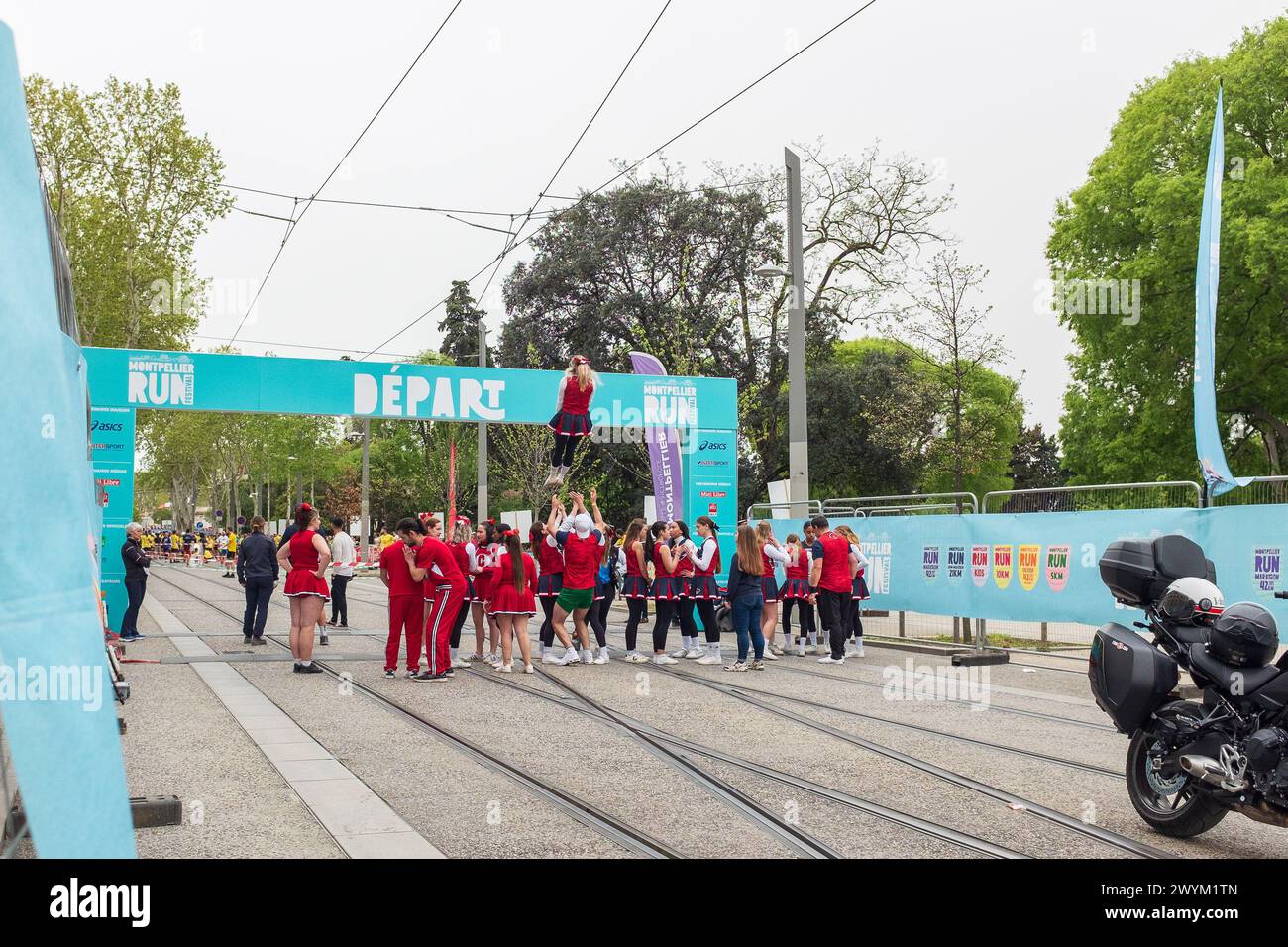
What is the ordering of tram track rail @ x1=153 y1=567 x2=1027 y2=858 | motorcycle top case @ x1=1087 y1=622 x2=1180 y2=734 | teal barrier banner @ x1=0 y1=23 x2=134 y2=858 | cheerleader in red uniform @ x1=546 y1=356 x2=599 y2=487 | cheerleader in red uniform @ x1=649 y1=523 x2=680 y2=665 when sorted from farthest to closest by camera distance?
1. cheerleader in red uniform @ x1=649 y1=523 x2=680 y2=665
2. cheerleader in red uniform @ x1=546 y1=356 x2=599 y2=487
3. motorcycle top case @ x1=1087 y1=622 x2=1180 y2=734
4. tram track rail @ x1=153 y1=567 x2=1027 y2=858
5. teal barrier banner @ x1=0 y1=23 x2=134 y2=858

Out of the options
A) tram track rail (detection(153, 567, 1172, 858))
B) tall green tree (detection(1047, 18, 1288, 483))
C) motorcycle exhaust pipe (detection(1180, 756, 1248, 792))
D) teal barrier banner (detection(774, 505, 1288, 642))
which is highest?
tall green tree (detection(1047, 18, 1288, 483))

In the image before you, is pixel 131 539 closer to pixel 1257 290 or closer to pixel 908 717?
pixel 908 717

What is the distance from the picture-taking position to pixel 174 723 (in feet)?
32.5

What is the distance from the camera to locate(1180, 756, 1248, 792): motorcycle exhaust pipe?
5.91m

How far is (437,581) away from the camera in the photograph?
521 inches

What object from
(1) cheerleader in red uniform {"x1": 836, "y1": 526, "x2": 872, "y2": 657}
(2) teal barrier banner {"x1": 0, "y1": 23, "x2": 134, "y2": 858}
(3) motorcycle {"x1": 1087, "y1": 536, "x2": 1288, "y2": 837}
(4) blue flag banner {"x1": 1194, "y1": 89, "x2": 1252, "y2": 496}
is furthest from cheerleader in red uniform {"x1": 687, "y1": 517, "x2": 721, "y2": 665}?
(2) teal barrier banner {"x1": 0, "y1": 23, "x2": 134, "y2": 858}

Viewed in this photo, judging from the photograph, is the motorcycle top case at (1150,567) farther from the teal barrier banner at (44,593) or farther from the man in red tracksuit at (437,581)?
the man in red tracksuit at (437,581)

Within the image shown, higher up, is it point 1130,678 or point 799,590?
point 1130,678

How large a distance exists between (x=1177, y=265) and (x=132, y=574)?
2710 cm

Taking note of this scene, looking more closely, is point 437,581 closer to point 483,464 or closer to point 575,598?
point 575,598

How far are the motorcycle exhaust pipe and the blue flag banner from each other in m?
6.32

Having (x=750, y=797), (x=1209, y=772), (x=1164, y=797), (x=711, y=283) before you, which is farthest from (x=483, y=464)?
(x=1209, y=772)

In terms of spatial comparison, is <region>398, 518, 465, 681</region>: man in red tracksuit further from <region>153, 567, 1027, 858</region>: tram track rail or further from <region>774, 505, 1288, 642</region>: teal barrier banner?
<region>774, 505, 1288, 642</region>: teal barrier banner
